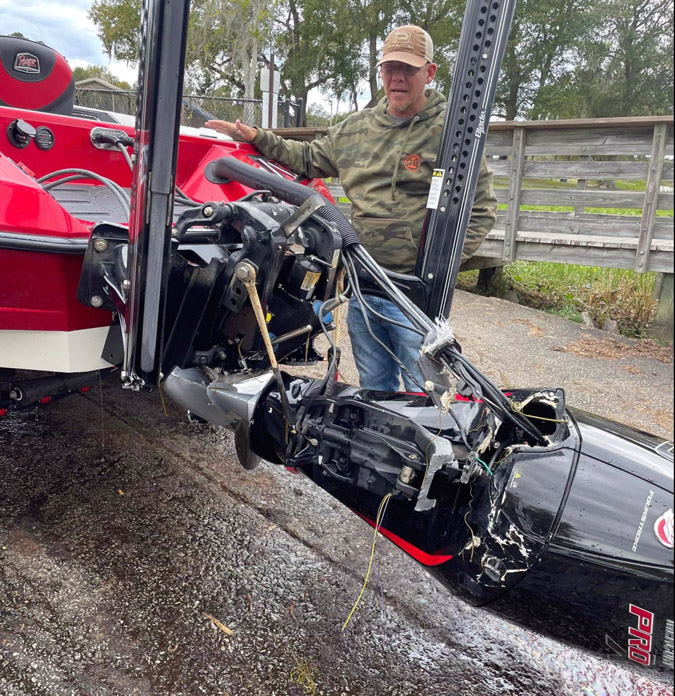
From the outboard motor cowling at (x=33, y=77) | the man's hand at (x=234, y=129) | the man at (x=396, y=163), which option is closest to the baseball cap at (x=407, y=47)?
the man at (x=396, y=163)

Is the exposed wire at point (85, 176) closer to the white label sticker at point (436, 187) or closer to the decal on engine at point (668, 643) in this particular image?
the white label sticker at point (436, 187)

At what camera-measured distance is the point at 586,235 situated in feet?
20.1

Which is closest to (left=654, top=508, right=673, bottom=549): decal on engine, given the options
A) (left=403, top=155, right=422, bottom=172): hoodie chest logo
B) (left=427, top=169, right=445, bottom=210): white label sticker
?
(left=427, top=169, right=445, bottom=210): white label sticker

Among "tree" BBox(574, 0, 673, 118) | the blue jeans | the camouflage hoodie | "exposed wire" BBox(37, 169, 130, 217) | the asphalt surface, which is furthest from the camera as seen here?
the blue jeans

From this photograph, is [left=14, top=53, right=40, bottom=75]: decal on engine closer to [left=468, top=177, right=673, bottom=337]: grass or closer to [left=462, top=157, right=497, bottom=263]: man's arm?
[left=462, top=157, right=497, bottom=263]: man's arm

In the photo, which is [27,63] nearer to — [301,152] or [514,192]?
[301,152]

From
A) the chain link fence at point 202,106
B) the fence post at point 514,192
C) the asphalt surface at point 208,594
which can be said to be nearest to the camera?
the asphalt surface at point 208,594

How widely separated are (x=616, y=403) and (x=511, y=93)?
234 cm

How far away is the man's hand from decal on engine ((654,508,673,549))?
2233 mm

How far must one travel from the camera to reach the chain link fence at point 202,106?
10.8 feet

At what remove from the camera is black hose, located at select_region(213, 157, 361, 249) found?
5.95 ft

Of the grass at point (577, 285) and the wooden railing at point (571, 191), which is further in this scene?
the wooden railing at point (571, 191)

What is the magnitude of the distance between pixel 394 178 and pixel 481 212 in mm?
386

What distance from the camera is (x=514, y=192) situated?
6398mm
